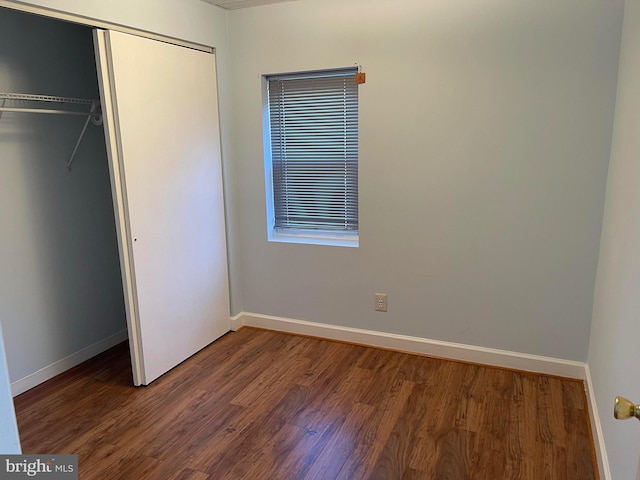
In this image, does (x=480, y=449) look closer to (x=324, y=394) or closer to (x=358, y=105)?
(x=324, y=394)

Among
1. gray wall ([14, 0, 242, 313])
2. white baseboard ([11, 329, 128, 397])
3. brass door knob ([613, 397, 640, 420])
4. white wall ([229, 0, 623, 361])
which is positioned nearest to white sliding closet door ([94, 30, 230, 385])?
gray wall ([14, 0, 242, 313])

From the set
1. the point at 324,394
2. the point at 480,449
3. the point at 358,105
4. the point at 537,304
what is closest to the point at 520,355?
the point at 537,304

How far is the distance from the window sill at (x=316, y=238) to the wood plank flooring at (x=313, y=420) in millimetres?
775

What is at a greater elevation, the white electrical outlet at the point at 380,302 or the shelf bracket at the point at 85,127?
the shelf bracket at the point at 85,127

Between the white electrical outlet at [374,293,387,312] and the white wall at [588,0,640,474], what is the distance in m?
1.25

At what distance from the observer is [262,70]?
319 cm

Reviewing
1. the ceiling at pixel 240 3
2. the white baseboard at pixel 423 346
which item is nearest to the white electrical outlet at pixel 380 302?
the white baseboard at pixel 423 346

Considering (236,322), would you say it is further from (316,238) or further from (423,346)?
(423,346)

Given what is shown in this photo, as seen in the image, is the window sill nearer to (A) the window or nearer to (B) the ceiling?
(A) the window

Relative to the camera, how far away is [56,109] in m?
2.89

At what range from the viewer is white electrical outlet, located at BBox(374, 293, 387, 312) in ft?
10.5

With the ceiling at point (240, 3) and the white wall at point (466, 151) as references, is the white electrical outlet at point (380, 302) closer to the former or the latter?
Answer: the white wall at point (466, 151)

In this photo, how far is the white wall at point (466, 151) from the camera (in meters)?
2.51

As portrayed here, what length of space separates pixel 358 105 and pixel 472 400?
1911 mm
